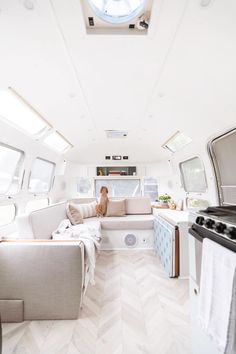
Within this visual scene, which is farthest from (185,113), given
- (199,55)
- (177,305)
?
(177,305)

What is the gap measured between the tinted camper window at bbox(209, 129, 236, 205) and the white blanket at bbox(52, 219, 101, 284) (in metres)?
1.75

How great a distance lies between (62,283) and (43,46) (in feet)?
6.41

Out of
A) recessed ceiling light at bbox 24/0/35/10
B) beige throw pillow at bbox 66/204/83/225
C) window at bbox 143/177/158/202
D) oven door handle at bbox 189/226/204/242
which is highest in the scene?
recessed ceiling light at bbox 24/0/35/10

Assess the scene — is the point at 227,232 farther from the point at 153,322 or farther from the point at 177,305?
the point at 177,305

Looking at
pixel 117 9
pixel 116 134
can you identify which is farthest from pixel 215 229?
pixel 116 134

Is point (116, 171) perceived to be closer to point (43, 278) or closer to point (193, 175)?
point (193, 175)

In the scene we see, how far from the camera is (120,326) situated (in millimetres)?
1596

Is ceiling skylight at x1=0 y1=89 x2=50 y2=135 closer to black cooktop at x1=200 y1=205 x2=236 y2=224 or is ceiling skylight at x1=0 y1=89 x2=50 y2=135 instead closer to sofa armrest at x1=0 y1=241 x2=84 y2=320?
sofa armrest at x1=0 y1=241 x2=84 y2=320

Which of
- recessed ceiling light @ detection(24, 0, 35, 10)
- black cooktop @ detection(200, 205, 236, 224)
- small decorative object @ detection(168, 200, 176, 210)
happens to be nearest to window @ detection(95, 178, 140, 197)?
small decorative object @ detection(168, 200, 176, 210)

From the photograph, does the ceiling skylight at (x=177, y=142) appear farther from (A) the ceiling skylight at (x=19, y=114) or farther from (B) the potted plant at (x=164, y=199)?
(A) the ceiling skylight at (x=19, y=114)

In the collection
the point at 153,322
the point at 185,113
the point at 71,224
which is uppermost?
the point at 185,113

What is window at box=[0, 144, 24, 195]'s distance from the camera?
7.58 ft

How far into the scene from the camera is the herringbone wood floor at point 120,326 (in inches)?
54.4

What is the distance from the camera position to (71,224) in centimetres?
313
